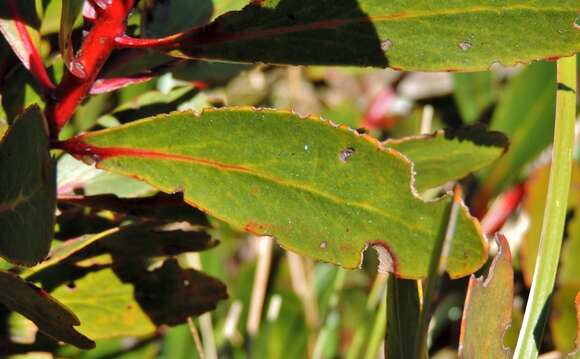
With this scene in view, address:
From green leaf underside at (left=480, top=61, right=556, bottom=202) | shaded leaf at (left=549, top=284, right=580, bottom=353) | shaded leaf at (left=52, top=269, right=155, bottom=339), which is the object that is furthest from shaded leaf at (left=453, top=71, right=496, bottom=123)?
shaded leaf at (left=52, top=269, right=155, bottom=339)

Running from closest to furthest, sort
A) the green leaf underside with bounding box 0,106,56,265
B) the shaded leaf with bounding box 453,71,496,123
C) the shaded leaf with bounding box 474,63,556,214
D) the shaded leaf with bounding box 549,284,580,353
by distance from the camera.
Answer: the green leaf underside with bounding box 0,106,56,265
the shaded leaf with bounding box 549,284,580,353
the shaded leaf with bounding box 474,63,556,214
the shaded leaf with bounding box 453,71,496,123

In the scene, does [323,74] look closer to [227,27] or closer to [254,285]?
[254,285]

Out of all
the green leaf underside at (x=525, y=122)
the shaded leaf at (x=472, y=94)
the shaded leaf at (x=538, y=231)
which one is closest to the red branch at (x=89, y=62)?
the shaded leaf at (x=538, y=231)

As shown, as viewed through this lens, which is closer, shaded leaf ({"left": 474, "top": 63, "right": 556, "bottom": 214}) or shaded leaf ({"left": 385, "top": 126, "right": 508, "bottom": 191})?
shaded leaf ({"left": 385, "top": 126, "right": 508, "bottom": 191})

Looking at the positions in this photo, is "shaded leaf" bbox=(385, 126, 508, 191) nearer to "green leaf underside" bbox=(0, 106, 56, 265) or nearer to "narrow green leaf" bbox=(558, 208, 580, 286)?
"green leaf underside" bbox=(0, 106, 56, 265)

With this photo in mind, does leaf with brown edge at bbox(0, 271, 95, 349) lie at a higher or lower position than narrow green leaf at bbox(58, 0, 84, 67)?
lower

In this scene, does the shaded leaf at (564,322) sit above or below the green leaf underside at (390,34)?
below

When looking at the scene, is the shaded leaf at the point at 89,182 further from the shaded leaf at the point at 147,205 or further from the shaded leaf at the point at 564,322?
the shaded leaf at the point at 564,322

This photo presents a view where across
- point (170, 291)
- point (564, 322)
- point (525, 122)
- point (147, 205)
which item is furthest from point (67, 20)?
point (525, 122)
